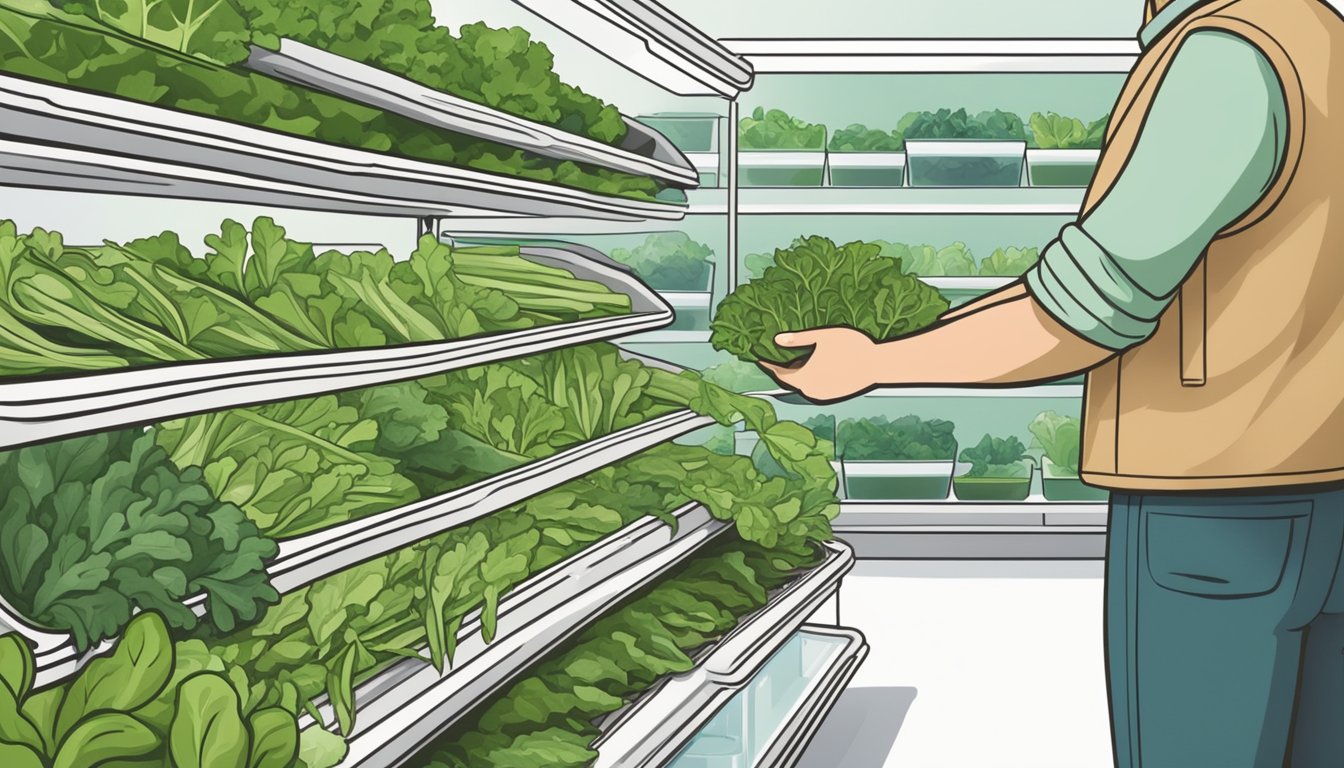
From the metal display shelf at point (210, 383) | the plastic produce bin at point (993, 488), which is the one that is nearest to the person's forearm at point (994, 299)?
the metal display shelf at point (210, 383)

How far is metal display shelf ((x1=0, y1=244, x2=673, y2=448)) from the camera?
99 centimetres

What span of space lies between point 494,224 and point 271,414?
199 centimetres

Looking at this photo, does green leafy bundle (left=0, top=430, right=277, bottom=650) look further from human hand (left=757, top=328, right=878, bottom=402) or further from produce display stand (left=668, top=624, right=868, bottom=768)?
produce display stand (left=668, top=624, right=868, bottom=768)

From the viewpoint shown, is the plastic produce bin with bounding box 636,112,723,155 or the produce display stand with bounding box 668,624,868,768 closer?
the produce display stand with bounding box 668,624,868,768

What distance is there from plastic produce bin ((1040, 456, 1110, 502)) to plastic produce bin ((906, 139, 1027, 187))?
1.34 metres

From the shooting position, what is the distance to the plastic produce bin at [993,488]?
4.82 metres

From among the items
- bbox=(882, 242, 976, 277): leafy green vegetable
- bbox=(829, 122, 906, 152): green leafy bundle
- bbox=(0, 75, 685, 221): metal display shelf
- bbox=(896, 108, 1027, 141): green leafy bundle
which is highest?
bbox=(896, 108, 1027, 141): green leafy bundle

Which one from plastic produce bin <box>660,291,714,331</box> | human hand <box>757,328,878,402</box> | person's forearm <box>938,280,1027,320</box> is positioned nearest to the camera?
person's forearm <box>938,280,1027,320</box>

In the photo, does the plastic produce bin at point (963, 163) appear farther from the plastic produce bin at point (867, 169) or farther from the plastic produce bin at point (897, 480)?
the plastic produce bin at point (897, 480)

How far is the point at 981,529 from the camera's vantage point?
15.7 feet

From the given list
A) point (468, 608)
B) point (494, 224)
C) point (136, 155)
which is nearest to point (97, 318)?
point (136, 155)

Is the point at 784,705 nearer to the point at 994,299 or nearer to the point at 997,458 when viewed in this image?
the point at 994,299

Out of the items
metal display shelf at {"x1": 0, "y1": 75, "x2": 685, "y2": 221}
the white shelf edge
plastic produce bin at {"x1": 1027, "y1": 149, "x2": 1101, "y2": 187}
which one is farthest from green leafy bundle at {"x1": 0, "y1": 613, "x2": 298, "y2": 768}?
plastic produce bin at {"x1": 1027, "y1": 149, "x2": 1101, "y2": 187}

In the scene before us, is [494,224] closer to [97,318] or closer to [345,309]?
[345,309]
